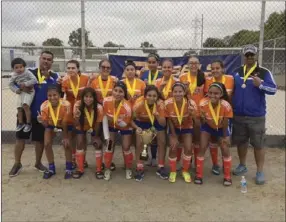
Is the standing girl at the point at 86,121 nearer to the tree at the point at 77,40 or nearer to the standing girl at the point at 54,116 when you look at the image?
the standing girl at the point at 54,116

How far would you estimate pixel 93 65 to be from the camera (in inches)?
335

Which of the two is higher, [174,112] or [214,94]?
[214,94]

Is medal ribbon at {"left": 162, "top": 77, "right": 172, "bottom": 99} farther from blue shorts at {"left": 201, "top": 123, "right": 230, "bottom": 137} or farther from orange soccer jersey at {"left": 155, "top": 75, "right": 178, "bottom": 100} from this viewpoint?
blue shorts at {"left": 201, "top": 123, "right": 230, "bottom": 137}

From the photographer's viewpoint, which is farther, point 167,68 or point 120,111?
point 167,68

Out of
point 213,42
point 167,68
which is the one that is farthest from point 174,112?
point 213,42

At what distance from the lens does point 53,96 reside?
496cm

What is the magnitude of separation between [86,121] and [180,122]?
58.6 inches

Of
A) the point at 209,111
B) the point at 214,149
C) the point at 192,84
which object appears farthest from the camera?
the point at 214,149

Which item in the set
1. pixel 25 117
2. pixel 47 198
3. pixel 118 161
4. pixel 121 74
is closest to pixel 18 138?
pixel 25 117

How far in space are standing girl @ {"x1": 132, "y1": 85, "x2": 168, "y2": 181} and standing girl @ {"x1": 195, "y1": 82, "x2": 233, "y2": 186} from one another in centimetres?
61

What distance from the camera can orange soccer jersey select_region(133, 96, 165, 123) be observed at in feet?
16.5

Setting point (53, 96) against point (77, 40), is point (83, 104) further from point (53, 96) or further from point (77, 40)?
point (77, 40)

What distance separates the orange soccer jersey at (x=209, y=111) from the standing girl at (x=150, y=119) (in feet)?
2.03

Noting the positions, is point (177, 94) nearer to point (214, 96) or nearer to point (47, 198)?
point (214, 96)
